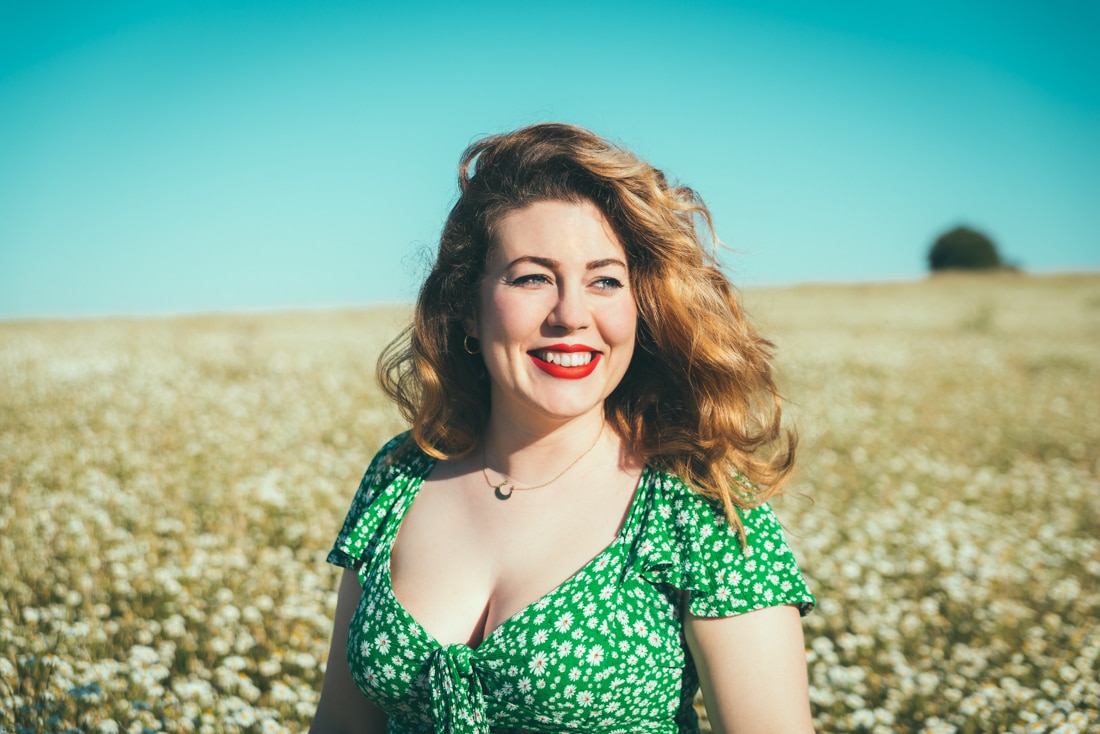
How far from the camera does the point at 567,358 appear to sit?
190cm

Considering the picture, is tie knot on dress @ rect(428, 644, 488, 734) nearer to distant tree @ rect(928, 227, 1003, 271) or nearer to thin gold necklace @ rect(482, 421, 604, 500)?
thin gold necklace @ rect(482, 421, 604, 500)

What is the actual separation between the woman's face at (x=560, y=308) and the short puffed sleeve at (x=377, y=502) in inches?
18.0

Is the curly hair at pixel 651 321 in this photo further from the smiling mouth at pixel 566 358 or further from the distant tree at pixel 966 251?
the distant tree at pixel 966 251

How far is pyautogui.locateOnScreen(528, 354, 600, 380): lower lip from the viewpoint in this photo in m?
1.90

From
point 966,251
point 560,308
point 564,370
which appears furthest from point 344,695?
point 966,251

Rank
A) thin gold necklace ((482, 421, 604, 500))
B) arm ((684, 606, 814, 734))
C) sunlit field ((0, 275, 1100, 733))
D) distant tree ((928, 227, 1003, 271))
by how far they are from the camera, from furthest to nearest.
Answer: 1. distant tree ((928, 227, 1003, 271))
2. sunlit field ((0, 275, 1100, 733))
3. thin gold necklace ((482, 421, 604, 500))
4. arm ((684, 606, 814, 734))

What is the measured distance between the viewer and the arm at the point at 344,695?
207 cm

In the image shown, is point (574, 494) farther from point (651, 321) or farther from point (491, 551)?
point (651, 321)

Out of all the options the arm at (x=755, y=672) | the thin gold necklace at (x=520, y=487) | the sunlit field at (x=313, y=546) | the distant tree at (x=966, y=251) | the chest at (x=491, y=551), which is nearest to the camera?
the arm at (x=755, y=672)

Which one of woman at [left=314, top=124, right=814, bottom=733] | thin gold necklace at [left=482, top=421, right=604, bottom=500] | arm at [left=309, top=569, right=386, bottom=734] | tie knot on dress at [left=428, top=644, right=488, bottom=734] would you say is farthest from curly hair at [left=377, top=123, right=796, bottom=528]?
tie knot on dress at [left=428, top=644, right=488, bottom=734]

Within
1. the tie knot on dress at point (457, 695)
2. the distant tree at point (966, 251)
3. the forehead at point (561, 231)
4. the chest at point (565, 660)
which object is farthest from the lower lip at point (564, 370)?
the distant tree at point (966, 251)

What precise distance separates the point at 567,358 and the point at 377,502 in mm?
671

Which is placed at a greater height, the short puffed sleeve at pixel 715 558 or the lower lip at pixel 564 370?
the lower lip at pixel 564 370

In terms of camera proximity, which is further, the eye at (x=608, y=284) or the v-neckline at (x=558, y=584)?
the eye at (x=608, y=284)
